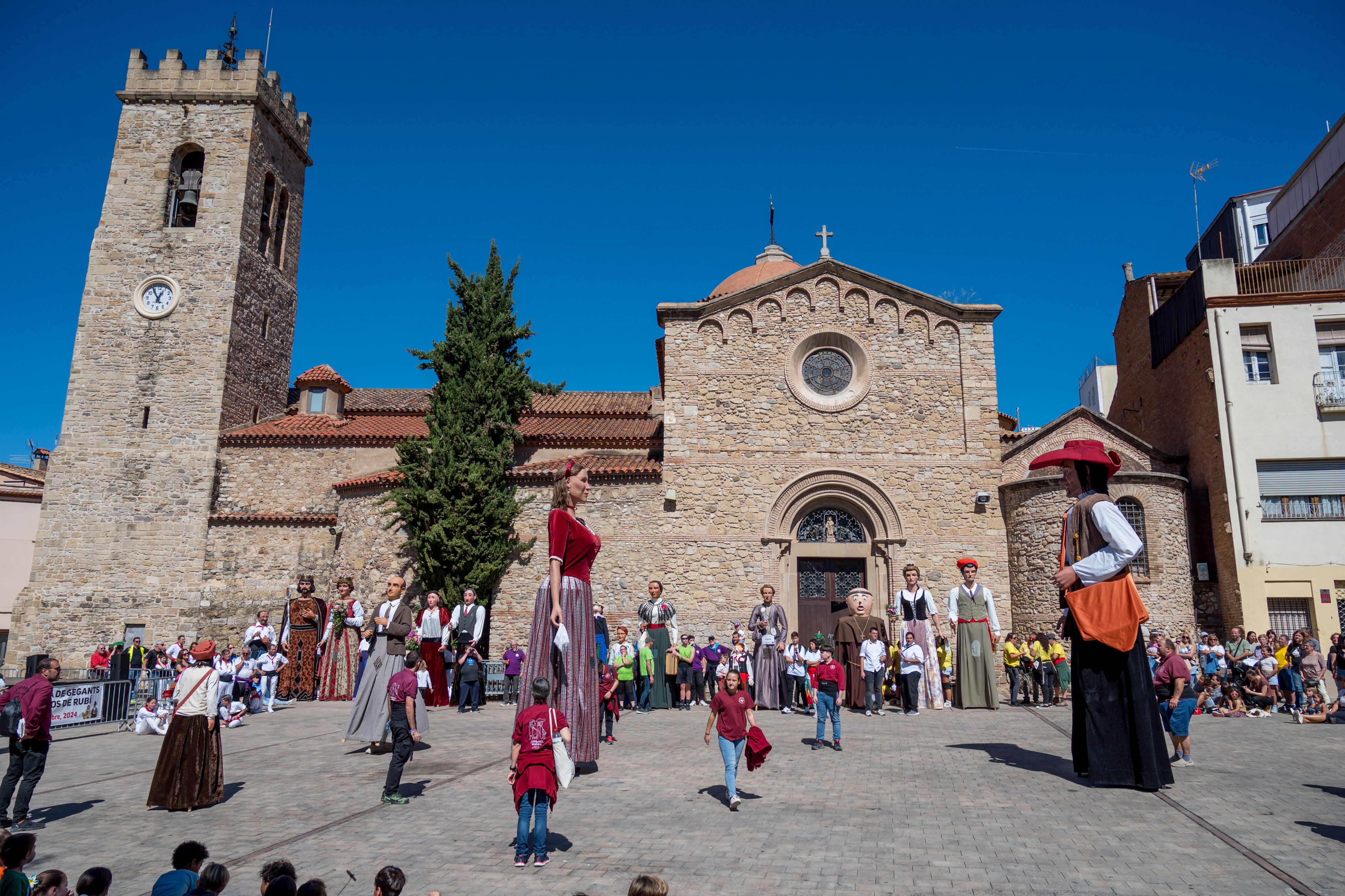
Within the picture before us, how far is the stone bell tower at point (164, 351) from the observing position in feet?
74.3

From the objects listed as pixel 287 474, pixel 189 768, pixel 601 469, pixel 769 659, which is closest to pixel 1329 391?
pixel 769 659

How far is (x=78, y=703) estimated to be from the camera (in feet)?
42.6

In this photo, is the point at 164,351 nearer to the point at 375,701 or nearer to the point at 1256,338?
the point at 375,701

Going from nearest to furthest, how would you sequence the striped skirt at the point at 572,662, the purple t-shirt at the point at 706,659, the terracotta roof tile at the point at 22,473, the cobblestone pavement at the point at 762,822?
the cobblestone pavement at the point at 762,822, the striped skirt at the point at 572,662, the purple t-shirt at the point at 706,659, the terracotta roof tile at the point at 22,473

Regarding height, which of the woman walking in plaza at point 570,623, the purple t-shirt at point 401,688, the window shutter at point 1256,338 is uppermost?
the window shutter at point 1256,338

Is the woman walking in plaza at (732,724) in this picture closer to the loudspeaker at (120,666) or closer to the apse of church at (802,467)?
the apse of church at (802,467)

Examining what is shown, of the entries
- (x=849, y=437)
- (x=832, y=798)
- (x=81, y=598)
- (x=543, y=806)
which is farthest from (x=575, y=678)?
(x=81, y=598)

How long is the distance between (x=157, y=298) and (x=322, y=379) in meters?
5.40

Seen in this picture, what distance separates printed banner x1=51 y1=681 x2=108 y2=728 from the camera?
40.9 feet

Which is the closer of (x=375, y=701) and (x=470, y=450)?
(x=375, y=701)

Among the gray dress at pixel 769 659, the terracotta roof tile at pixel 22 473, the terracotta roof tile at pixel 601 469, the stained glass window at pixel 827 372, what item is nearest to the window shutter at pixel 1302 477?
the stained glass window at pixel 827 372

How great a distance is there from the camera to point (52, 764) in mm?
9328

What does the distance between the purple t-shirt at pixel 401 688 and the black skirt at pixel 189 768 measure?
4.98 feet

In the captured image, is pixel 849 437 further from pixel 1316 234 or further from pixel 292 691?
pixel 1316 234
